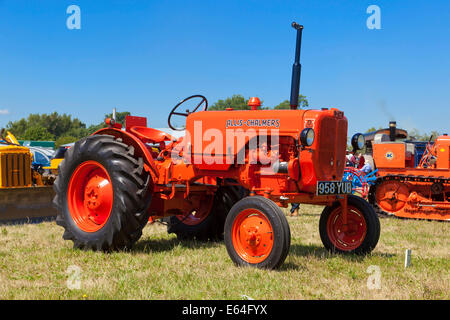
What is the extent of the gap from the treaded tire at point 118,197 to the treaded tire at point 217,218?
1.22 m

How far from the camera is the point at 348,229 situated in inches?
238

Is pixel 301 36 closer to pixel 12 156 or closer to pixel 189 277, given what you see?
pixel 189 277

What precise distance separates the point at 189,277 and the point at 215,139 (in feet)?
5.99

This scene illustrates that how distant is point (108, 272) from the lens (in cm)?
486

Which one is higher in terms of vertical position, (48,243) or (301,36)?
(301,36)

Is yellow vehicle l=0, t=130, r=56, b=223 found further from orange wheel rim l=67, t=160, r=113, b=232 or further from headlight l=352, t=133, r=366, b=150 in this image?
headlight l=352, t=133, r=366, b=150

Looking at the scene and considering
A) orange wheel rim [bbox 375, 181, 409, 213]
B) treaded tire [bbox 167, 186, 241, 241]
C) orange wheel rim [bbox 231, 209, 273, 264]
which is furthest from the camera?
orange wheel rim [bbox 375, 181, 409, 213]

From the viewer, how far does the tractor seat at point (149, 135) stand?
6.61 meters

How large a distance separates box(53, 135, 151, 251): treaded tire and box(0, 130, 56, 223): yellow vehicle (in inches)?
109

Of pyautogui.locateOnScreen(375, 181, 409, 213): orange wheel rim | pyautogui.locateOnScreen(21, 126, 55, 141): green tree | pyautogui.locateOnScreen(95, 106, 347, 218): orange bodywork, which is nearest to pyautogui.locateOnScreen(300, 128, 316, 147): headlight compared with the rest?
pyautogui.locateOnScreen(95, 106, 347, 218): orange bodywork

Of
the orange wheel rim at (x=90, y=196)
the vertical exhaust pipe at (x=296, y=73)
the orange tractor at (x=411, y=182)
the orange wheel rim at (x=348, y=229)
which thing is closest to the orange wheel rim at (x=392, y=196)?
the orange tractor at (x=411, y=182)

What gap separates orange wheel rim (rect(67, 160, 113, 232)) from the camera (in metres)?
6.05
